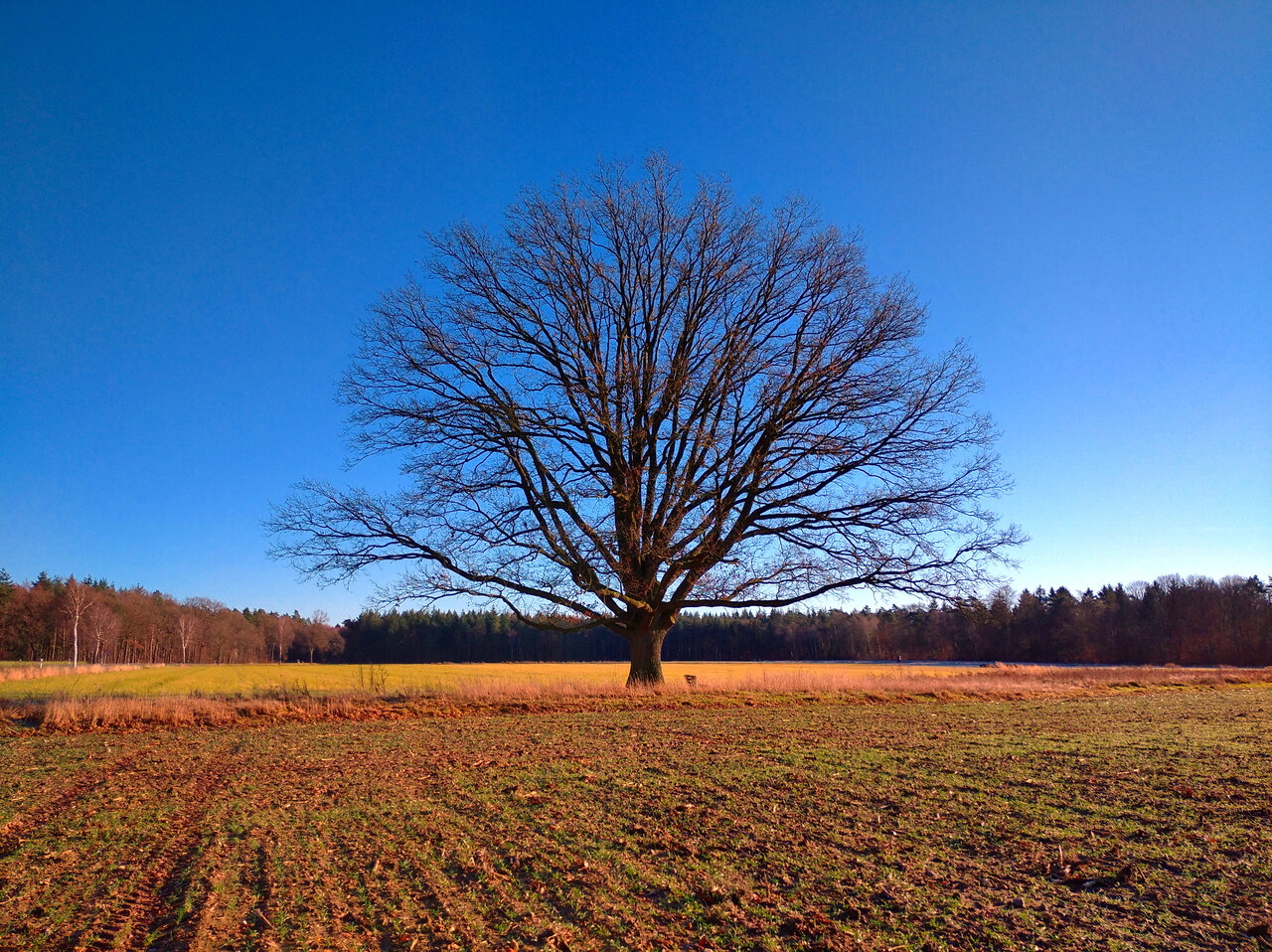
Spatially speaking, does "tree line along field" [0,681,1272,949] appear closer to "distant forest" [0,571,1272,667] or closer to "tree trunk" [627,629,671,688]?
"tree trunk" [627,629,671,688]

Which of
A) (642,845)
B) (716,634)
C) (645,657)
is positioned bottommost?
(716,634)

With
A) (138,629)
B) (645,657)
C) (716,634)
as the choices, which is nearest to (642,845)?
(645,657)

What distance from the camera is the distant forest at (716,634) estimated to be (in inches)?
2596

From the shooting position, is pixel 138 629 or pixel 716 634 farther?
pixel 716 634

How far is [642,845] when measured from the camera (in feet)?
15.7

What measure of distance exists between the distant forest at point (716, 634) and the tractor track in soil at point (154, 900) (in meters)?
34.9

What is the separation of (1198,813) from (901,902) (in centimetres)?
351

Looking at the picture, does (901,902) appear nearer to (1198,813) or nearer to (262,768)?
(1198,813)

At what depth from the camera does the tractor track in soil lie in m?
3.47

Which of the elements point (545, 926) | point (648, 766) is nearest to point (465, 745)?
point (648, 766)

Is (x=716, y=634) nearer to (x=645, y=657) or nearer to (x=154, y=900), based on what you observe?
(x=645, y=657)

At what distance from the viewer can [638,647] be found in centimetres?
1720

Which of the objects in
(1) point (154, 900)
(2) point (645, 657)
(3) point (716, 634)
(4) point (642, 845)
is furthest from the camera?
(3) point (716, 634)

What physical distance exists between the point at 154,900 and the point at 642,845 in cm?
297
